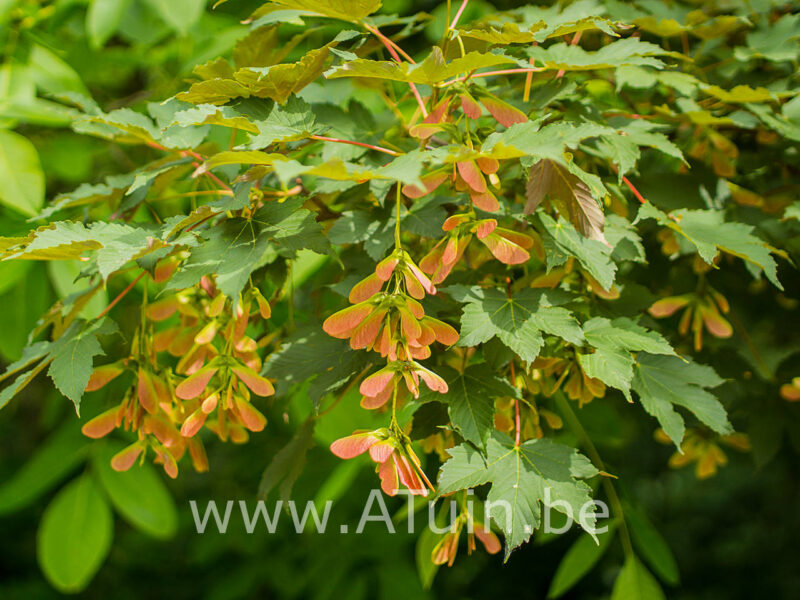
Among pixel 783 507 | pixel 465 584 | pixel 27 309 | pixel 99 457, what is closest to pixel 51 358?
pixel 27 309

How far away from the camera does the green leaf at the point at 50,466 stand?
1.51 metres

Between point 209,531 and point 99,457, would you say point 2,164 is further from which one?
point 209,531

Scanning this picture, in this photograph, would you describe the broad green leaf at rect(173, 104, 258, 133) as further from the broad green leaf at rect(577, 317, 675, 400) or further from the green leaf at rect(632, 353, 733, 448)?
the green leaf at rect(632, 353, 733, 448)

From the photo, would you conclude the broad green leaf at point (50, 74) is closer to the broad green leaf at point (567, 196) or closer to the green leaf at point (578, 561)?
the broad green leaf at point (567, 196)

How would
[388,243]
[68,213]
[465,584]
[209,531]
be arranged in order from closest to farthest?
[388,243] → [68,213] → [209,531] → [465,584]

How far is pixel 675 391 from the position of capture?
2.74 feet

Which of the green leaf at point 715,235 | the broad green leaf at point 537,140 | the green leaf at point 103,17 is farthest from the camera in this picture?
the green leaf at point 103,17

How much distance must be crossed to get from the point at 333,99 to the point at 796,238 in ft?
2.66

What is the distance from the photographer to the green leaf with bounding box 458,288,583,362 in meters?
0.67

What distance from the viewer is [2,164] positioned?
3.84 ft

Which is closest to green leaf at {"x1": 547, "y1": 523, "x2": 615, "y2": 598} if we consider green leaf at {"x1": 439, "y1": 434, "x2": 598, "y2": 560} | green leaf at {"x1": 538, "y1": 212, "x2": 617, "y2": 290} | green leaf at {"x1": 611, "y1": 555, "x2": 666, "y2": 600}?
green leaf at {"x1": 611, "y1": 555, "x2": 666, "y2": 600}

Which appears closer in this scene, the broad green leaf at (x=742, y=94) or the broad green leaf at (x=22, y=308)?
the broad green leaf at (x=742, y=94)

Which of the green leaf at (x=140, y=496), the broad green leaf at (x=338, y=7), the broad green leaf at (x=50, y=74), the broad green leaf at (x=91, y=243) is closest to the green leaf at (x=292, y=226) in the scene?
the broad green leaf at (x=91, y=243)

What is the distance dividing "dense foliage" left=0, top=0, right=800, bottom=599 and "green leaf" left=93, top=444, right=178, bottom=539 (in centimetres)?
42
